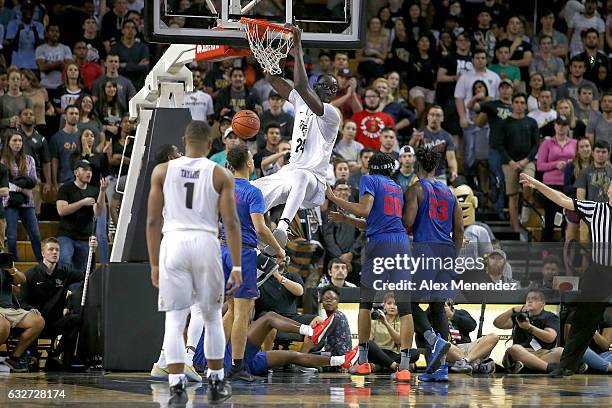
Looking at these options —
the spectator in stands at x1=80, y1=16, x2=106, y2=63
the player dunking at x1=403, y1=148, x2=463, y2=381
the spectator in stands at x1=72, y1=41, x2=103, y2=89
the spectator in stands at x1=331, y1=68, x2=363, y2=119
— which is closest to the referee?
the player dunking at x1=403, y1=148, x2=463, y2=381

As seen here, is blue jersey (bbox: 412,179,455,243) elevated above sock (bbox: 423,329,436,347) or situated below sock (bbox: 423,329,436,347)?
above

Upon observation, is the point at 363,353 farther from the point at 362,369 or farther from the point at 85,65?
the point at 85,65

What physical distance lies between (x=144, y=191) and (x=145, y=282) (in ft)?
3.38

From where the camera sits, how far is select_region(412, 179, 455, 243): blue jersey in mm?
12766

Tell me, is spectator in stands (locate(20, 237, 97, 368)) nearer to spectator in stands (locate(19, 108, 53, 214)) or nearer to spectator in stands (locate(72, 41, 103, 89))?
spectator in stands (locate(19, 108, 53, 214))

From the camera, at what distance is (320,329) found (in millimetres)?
14023

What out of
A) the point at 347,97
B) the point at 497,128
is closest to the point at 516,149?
the point at 497,128

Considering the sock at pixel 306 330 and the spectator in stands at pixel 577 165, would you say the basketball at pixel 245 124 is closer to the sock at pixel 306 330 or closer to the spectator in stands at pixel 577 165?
the sock at pixel 306 330

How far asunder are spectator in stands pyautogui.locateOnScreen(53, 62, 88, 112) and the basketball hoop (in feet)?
24.3

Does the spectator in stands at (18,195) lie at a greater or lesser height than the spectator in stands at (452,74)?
lesser

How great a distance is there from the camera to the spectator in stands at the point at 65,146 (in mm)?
18062

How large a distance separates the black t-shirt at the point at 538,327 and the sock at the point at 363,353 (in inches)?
87.7

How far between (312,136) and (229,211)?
3.08 metres

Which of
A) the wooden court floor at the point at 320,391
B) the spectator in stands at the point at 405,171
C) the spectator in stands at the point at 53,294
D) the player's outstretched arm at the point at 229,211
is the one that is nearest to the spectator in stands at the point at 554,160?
Answer: the spectator in stands at the point at 405,171
